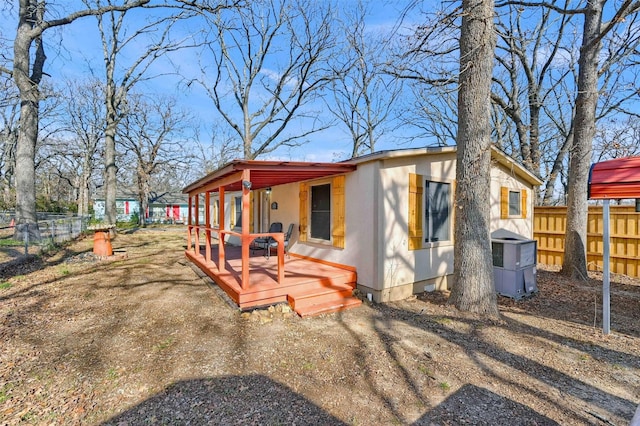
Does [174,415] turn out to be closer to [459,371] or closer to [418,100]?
[459,371]

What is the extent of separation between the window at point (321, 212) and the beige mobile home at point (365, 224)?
2cm

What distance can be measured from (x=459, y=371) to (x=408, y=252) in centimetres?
260

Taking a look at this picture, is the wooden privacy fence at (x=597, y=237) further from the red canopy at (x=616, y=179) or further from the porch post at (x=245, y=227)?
the porch post at (x=245, y=227)

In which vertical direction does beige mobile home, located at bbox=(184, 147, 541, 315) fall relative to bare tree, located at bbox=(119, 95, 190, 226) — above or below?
below

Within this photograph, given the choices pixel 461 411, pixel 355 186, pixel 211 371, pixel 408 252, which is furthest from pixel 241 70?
pixel 461 411

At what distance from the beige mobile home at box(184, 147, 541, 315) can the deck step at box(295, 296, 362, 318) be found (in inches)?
1.5

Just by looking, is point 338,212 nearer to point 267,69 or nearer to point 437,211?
point 437,211

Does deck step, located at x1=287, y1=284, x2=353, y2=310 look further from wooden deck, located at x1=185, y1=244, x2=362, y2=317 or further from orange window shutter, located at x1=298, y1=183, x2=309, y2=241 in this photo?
orange window shutter, located at x1=298, y1=183, x2=309, y2=241

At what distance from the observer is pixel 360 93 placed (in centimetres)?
1905

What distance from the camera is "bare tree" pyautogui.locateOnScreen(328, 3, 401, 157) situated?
14.9m

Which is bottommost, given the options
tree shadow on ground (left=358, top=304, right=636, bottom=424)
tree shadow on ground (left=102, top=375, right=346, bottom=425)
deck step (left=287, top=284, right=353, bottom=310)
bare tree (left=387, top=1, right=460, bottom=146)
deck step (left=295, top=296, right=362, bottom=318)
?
tree shadow on ground (left=358, top=304, right=636, bottom=424)

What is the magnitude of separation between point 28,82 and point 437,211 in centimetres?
1192

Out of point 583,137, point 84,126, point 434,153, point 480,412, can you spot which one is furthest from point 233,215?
point 84,126

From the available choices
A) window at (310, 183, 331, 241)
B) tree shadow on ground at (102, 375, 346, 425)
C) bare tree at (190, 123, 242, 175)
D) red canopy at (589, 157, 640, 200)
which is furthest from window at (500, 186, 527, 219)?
bare tree at (190, 123, 242, 175)
